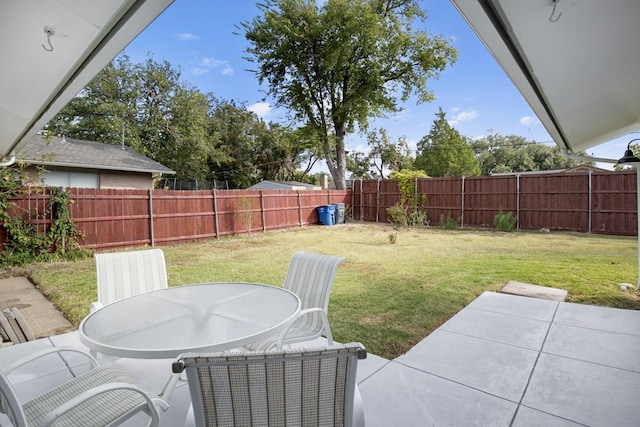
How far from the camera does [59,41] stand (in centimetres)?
133

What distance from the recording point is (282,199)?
12055 mm

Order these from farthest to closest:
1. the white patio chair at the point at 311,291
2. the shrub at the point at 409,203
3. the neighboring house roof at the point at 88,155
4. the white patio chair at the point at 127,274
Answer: the shrub at the point at 409,203 < the neighboring house roof at the point at 88,155 < the white patio chair at the point at 127,274 < the white patio chair at the point at 311,291

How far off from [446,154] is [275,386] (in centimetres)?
2767

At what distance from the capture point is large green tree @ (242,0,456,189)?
1708cm

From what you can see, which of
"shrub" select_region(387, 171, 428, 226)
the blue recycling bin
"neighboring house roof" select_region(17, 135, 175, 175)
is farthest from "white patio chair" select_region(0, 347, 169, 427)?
the blue recycling bin

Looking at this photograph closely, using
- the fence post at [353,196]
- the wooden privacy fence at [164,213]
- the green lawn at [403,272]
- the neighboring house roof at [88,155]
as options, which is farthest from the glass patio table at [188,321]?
the fence post at [353,196]

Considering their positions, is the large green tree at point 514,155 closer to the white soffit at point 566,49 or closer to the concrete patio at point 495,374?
the concrete patio at point 495,374

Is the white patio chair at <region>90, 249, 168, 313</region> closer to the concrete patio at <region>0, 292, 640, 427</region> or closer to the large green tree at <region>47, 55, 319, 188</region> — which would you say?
the concrete patio at <region>0, 292, 640, 427</region>

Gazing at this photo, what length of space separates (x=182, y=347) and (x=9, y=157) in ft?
13.4

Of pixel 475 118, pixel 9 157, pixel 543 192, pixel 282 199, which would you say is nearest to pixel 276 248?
pixel 282 199

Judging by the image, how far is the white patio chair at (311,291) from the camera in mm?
2191

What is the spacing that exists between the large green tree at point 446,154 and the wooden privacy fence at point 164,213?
17.7m

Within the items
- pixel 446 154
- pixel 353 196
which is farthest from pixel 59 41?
pixel 446 154

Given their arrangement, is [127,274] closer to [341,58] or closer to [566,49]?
[566,49]
